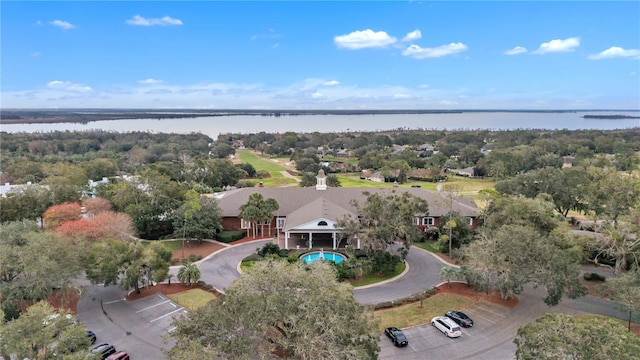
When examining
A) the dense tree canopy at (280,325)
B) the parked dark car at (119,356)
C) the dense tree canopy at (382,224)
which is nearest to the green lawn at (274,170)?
the dense tree canopy at (382,224)

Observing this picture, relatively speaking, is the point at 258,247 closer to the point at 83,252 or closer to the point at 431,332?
the point at 83,252

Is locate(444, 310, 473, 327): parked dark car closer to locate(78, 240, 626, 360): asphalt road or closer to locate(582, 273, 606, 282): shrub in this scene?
locate(78, 240, 626, 360): asphalt road

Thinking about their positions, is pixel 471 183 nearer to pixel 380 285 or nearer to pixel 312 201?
pixel 312 201

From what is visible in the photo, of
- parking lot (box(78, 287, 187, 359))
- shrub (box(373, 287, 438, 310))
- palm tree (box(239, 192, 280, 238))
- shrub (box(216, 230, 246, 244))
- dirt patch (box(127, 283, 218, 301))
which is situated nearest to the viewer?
parking lot (box(78, 287, 187, 359))

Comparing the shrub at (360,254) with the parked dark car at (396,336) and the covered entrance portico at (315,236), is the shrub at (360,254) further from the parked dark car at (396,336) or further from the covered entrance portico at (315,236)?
the parked dark car at (396,336)

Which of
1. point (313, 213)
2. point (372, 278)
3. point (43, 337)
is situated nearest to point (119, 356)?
point (43, 337)

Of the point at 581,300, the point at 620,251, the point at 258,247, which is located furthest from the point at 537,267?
the point at 258,247

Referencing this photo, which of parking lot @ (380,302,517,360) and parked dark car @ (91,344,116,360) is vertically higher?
parked dark car @ (91,344,116,360)

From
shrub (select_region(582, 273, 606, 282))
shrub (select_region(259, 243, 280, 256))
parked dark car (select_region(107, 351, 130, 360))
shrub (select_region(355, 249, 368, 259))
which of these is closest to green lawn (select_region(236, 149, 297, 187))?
shrub (select_region(259, 243, 280, 256))
